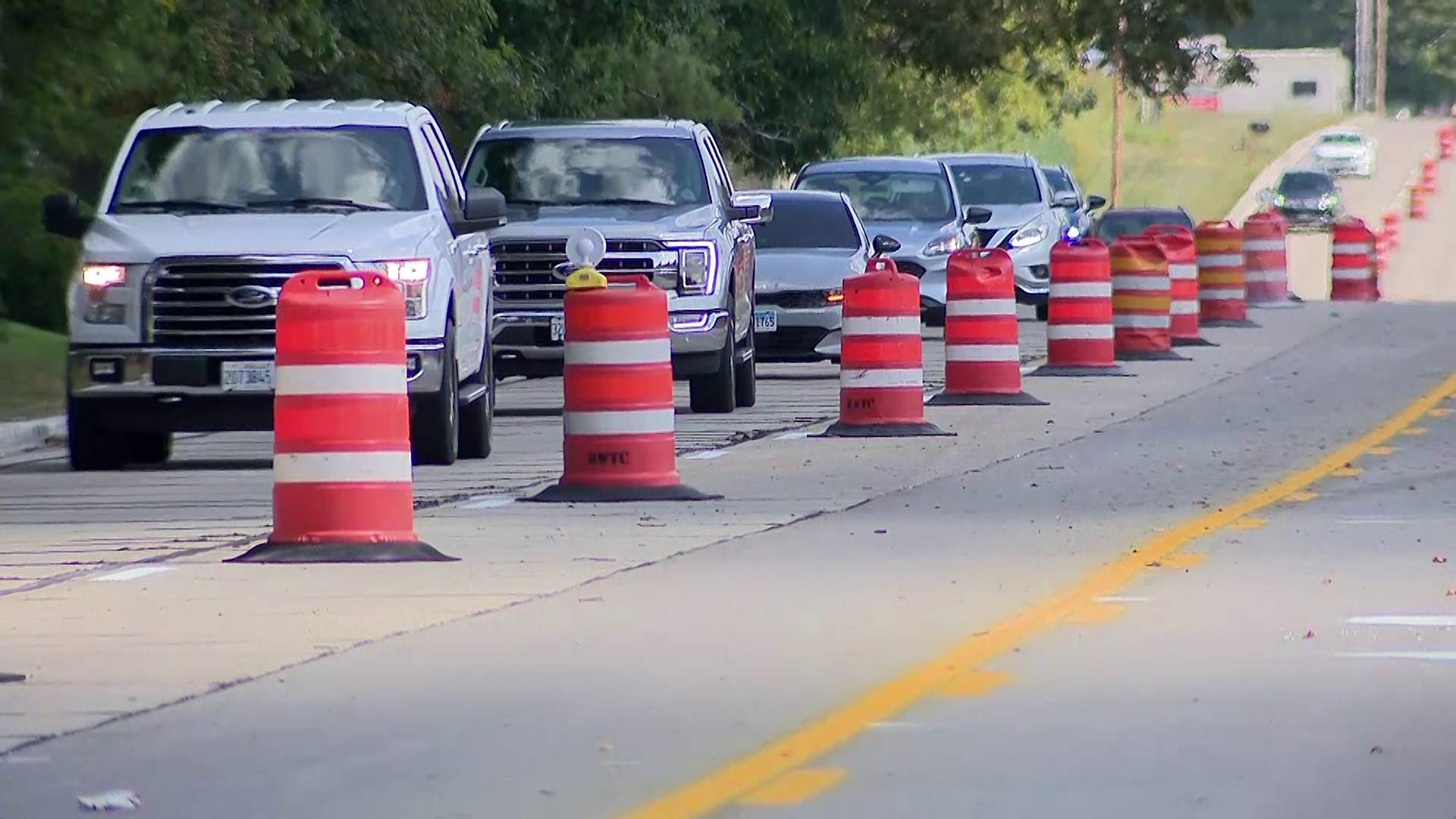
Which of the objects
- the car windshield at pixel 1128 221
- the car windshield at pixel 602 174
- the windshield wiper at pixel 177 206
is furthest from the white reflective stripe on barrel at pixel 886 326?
the car windshield at pixel 1128 221

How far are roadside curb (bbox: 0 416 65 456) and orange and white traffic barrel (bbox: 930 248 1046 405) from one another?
5.97 meters

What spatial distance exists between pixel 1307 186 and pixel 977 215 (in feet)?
168

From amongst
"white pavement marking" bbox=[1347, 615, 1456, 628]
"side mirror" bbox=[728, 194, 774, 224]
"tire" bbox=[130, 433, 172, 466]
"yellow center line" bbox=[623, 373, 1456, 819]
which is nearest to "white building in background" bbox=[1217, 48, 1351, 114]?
"side mirror" bbox=[728, 194, 774, 224]

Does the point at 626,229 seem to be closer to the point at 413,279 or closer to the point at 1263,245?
the point at 413,279

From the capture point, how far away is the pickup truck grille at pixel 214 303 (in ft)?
55.1

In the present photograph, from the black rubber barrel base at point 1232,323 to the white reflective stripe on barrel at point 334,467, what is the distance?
79.5 ft

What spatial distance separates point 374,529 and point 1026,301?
967 inches

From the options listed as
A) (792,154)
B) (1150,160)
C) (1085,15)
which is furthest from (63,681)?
(1150,160)

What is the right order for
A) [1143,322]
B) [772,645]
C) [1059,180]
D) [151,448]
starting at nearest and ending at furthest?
[772,645] < [151,448] < [1143,322] < [1059,180]

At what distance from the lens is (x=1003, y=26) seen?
149 ft

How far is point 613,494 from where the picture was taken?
15172 millimetres

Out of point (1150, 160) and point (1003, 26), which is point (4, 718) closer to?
point (1003, 26)

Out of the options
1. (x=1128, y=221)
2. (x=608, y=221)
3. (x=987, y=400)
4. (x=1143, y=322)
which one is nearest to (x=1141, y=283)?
(x=1143, y=322)

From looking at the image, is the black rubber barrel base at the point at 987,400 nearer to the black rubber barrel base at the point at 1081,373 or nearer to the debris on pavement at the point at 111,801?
the black rubber barrel base at the point at 1081,373
